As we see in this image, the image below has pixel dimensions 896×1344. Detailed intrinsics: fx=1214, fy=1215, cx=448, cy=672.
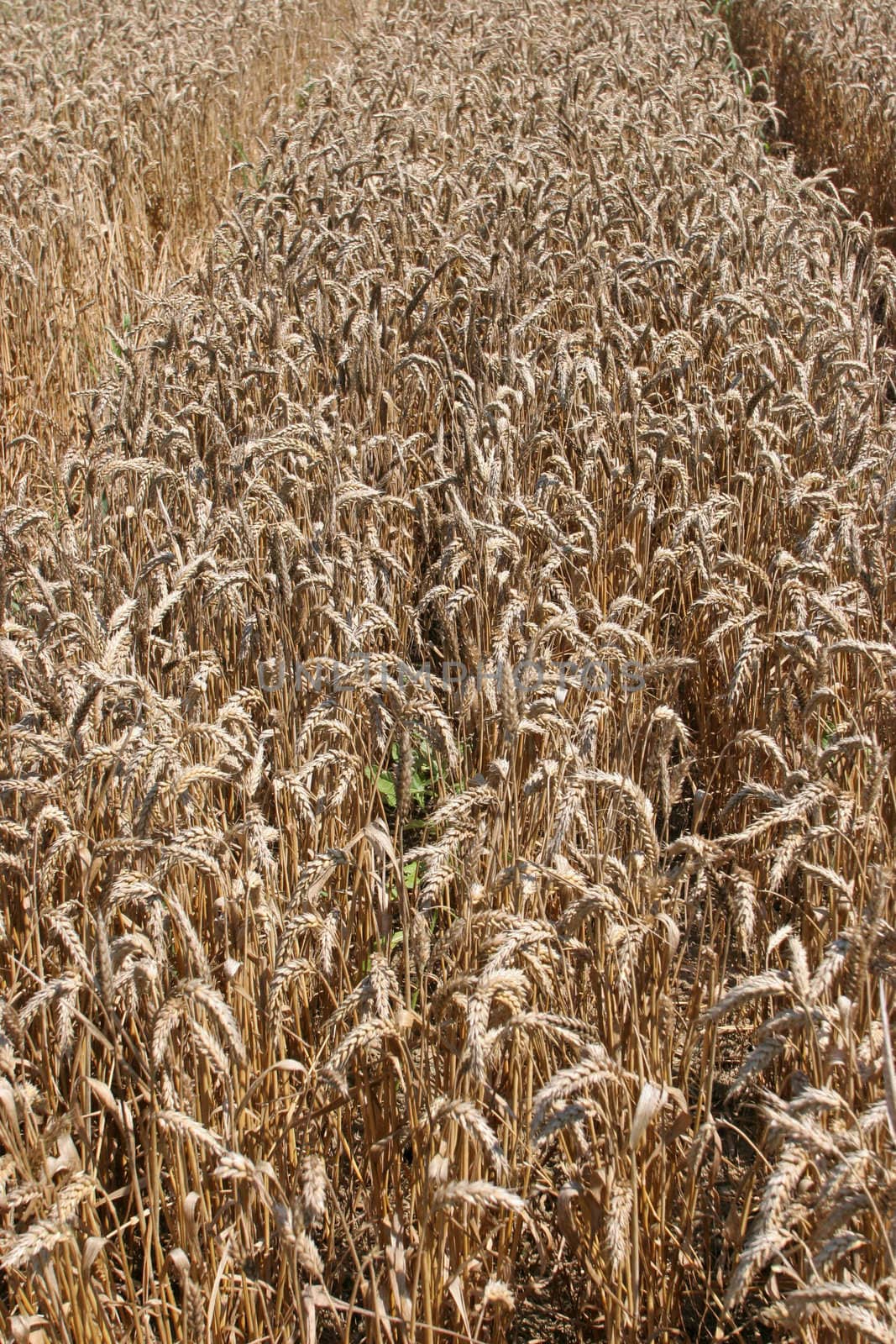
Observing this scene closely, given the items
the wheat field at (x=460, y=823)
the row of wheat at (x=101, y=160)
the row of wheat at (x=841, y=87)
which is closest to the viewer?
the wheat field at (x=460, y=823)

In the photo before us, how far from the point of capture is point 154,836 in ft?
5.75

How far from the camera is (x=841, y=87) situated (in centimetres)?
743

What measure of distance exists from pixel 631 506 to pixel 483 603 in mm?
543

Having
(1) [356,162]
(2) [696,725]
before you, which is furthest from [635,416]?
(1) [356,162]

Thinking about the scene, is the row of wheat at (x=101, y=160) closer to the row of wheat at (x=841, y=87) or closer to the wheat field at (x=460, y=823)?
the wheat field at (x=460, y=823)

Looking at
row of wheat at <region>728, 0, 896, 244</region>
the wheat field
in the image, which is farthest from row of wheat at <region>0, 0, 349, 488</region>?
row of wheat at <region>728, 0, 896, 244</region>

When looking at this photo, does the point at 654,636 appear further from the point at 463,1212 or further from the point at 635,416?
the point at 463,1212

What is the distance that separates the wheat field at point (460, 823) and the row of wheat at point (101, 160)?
2.27ft

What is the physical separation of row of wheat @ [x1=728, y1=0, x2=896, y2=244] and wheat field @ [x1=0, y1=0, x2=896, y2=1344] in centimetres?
314

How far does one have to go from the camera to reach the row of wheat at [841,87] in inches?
272

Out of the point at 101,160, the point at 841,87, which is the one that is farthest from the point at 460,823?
the point at 841,87

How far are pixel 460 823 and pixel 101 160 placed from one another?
488 cm

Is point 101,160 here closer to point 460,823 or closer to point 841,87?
point 841,87

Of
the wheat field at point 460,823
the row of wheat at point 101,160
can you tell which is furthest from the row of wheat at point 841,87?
the row of wheat at point 101,160
